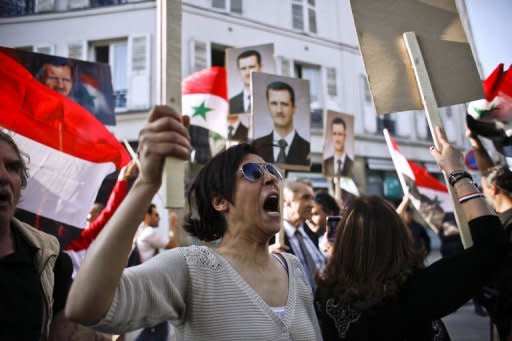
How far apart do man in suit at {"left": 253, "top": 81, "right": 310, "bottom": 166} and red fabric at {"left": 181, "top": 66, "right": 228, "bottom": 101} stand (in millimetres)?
1715

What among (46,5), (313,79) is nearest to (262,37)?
(313,79)

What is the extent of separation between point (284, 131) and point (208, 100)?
1812mm

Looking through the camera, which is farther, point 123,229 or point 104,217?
point 104,217

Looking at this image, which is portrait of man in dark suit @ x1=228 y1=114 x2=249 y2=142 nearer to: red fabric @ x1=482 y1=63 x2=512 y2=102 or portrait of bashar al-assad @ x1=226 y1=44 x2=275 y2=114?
portrait of bashar al-assad @ x1=226 y1=44 x2=275 y2=114

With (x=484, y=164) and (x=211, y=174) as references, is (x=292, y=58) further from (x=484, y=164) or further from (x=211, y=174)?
(x=211, y=174)

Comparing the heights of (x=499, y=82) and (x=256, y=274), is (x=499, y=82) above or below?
above

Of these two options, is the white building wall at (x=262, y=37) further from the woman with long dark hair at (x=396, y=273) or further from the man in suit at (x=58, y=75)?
the woman with long dark hair at (x=396, y=273)

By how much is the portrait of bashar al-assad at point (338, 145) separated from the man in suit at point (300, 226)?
2.72 meters

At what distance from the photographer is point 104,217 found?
3.23 metres

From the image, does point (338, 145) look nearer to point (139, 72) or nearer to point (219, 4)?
point (139, 72)

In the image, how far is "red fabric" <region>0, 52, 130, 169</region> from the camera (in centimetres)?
315

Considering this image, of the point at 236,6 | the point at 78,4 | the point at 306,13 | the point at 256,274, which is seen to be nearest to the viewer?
the point at 256,274

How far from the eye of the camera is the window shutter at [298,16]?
50.2ft

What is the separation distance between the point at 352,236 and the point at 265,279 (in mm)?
539
